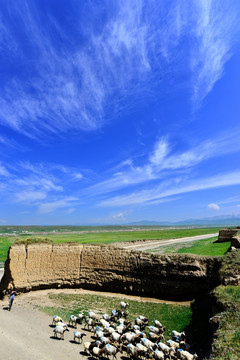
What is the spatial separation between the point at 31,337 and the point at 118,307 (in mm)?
7233

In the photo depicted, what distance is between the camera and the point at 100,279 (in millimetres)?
22719

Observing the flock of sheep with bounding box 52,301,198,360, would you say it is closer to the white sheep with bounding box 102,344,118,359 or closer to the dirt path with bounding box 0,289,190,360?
the white sheep with bounding box 102,344,118,359

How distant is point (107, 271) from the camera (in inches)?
896

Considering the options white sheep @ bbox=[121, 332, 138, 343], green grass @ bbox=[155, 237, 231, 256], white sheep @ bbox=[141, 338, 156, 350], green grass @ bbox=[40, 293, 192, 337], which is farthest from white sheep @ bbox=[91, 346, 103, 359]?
green grass @ bbox=[155, 237, 231, 256]

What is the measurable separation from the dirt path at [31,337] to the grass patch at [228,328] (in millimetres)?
6060

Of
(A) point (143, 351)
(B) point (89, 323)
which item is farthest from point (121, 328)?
(A) point (143, 351)

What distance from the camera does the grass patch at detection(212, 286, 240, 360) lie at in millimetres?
7536

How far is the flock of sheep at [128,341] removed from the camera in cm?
1163

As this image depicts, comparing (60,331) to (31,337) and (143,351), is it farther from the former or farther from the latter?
(143,351)

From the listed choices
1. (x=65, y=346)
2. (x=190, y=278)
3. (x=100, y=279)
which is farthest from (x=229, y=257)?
(x=65, y=346)

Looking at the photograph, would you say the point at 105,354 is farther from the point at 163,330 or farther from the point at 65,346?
the point at 163,330

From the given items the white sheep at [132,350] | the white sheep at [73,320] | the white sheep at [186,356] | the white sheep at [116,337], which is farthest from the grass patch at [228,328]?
the white sheep at [73,320]

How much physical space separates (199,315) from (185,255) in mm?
5377

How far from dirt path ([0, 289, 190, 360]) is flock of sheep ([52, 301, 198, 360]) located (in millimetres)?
504
